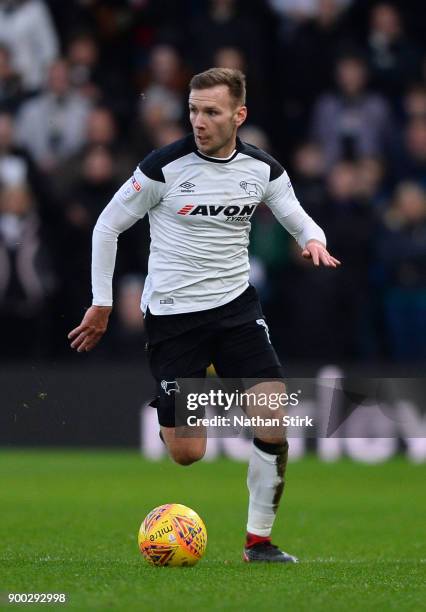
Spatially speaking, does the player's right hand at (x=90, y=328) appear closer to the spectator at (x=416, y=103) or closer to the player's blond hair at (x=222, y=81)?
the player's blond hair at (x=222, y=81)

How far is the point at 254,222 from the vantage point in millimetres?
15398

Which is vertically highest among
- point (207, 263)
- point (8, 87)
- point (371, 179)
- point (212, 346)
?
point (8, 87)

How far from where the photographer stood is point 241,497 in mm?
12453

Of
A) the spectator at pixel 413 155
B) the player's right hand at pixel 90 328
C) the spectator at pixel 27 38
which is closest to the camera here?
the player's right hand at pixel 90 328

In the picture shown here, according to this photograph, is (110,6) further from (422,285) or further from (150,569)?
(150,569)

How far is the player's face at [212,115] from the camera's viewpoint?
7699mm

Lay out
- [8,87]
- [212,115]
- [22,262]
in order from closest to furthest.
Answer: [212,115]
[22,262]
[8,87]

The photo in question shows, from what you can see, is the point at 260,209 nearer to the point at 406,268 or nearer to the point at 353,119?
the point at 406,268

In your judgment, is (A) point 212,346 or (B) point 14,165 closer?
(A) point 212,346

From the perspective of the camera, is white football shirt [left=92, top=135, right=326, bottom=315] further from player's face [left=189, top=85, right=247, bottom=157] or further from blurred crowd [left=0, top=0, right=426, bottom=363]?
blurred crowd [left=0, top=0, right=426, bottom=363]

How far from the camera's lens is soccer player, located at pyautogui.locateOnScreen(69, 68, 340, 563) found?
7801mm

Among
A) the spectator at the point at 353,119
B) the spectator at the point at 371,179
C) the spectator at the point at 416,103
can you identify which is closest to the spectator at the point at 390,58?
the spectator at the point at 416,103

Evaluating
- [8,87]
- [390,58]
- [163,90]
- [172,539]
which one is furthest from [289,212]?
[390,58]

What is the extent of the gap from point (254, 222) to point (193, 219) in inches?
297
